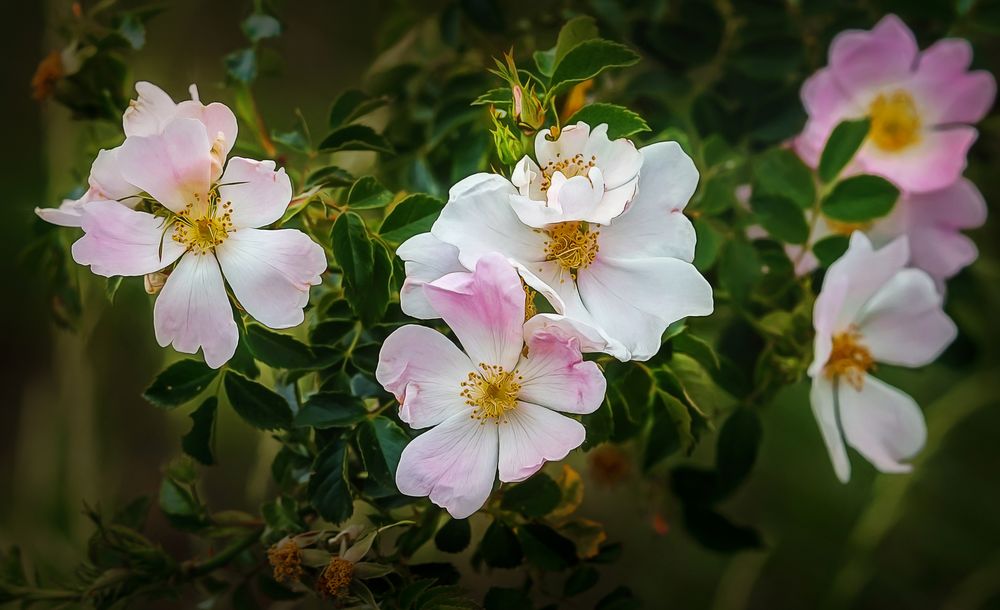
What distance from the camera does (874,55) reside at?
50 centimetres

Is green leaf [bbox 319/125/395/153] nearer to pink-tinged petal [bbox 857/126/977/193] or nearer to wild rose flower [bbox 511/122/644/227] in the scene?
wild rose flower [bbox 511/122/644/227]

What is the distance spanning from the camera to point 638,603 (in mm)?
395

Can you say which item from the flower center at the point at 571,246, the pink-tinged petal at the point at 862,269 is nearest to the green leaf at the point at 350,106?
the flower center at the point at 571,246

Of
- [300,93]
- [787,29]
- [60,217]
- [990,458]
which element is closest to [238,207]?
[60,217]

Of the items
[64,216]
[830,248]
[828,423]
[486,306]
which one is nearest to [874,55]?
[830,248]

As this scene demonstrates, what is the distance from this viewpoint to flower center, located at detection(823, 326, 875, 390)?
427mm

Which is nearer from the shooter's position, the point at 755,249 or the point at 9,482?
the point at 755,249

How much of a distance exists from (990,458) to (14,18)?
101 cm

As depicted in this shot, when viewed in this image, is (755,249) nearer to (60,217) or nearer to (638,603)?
(638,603)

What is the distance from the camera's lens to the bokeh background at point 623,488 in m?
0.71

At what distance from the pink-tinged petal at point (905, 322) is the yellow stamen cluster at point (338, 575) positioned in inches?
11.7

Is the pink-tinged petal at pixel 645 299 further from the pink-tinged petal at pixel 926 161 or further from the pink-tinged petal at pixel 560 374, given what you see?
the pink-tinged petal at pixel 926 161

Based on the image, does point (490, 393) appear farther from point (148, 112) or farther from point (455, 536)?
point (148, 112)

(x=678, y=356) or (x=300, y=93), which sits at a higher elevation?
(x=300, y=93)
